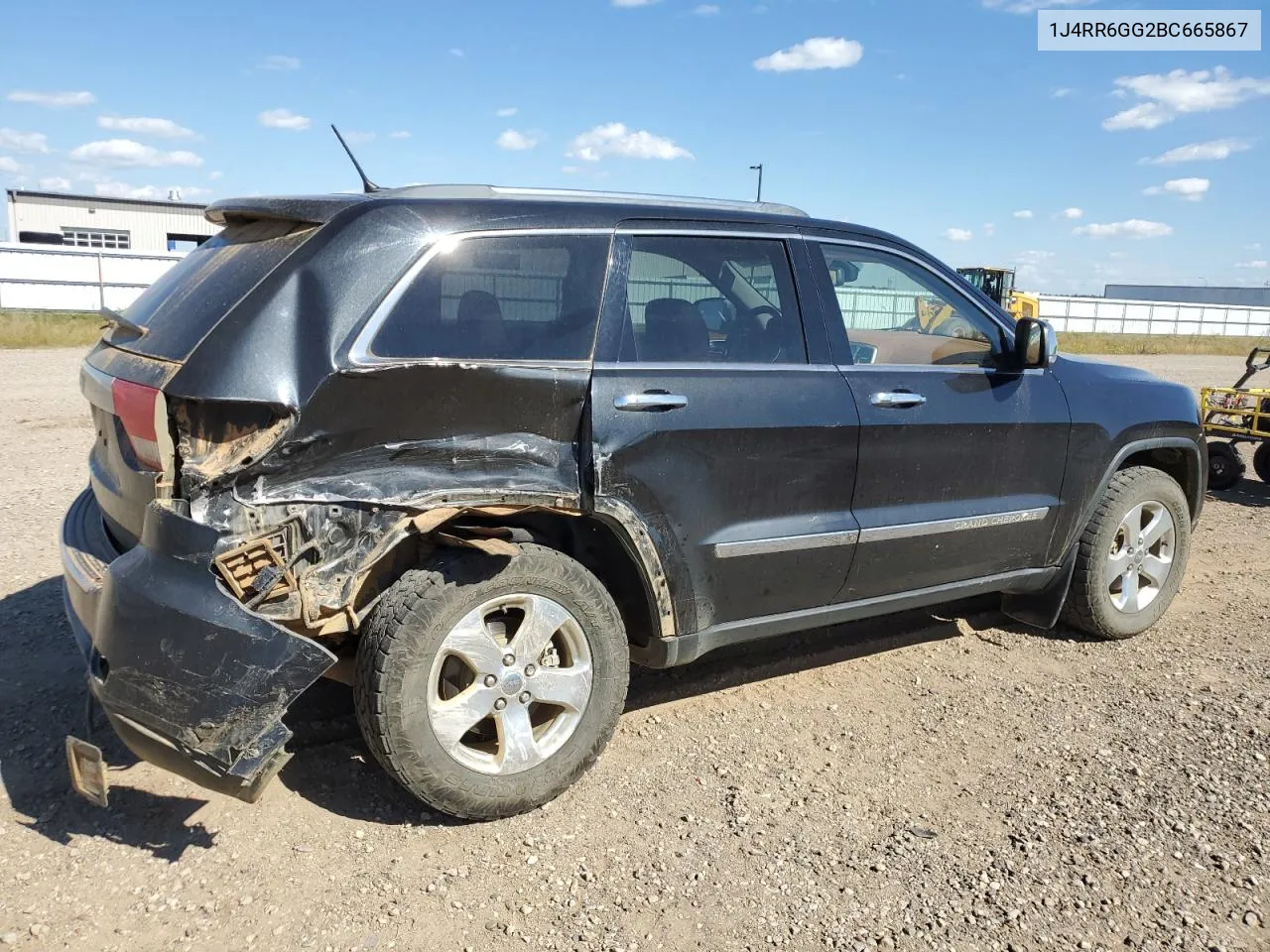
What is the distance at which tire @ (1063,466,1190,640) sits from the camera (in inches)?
185

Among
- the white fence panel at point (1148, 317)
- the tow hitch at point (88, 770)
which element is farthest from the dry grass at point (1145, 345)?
the tow hitch at point (88, 770)

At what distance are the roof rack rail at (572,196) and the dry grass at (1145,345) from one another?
1342 inches

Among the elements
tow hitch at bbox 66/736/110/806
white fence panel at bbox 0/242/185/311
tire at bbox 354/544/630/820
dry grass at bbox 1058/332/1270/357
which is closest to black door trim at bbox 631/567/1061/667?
tire at bbox 354/544/630/820

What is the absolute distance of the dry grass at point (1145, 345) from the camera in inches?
1449

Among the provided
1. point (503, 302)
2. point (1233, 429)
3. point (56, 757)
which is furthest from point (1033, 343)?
point (1233, 429)

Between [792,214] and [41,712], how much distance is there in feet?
11.5

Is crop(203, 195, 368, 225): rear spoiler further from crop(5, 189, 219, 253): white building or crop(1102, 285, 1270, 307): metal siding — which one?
crop(1102, 285, 1270, 307): metal siding

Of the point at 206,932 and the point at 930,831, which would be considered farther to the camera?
the point at 930,831

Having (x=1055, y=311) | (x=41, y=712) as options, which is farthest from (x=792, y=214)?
(x=1055, y=311)

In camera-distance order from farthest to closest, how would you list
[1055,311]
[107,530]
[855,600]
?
1. [1055,311]
2. [855,600]
3. [107,530]

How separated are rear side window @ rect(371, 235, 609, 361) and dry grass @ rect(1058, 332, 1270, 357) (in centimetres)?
3498

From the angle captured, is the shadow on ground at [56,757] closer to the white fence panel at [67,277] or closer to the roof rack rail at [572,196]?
the roof rack rail at [572,196]

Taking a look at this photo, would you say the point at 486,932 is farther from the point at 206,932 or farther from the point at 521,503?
the point at 521,503

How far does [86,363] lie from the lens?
3.46 m
